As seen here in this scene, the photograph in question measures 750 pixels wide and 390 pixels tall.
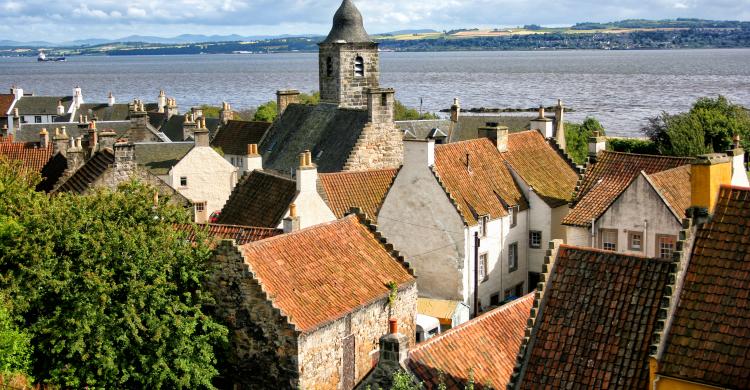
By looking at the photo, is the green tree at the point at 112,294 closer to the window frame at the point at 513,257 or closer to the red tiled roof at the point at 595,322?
the red tiled roof at the point at 595,322

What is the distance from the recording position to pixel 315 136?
56.5 metres

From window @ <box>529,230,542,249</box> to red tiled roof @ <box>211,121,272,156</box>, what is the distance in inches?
1107

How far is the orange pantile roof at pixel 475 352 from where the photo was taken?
22578mm

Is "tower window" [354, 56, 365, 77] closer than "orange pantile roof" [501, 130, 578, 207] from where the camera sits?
No

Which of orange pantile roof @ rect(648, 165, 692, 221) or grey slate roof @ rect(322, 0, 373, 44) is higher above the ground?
grey slate roof @ rect(322, 0, 373, 44)

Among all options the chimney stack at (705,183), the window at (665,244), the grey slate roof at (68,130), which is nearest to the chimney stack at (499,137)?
the window at (665,244)

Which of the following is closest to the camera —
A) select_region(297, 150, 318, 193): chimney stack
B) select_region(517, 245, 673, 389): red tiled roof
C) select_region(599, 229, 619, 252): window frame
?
select_region(517, 245, 673, 389): red tiled roof

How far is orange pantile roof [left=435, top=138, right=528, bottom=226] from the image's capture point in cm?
3972

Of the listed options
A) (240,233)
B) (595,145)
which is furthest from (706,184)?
(595,145)

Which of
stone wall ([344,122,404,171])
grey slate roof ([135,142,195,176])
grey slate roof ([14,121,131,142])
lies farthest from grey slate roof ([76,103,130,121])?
stone wall ([344,122,404,171])

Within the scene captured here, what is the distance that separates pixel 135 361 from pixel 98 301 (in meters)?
1.73

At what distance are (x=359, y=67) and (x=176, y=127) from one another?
2784cm

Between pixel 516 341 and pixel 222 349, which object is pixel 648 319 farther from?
pixel 222 349

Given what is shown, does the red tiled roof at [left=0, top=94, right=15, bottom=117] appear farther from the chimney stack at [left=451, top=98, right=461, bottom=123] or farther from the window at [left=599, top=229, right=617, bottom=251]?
the window at [left=599, top=229, right=617, bottom=251]
